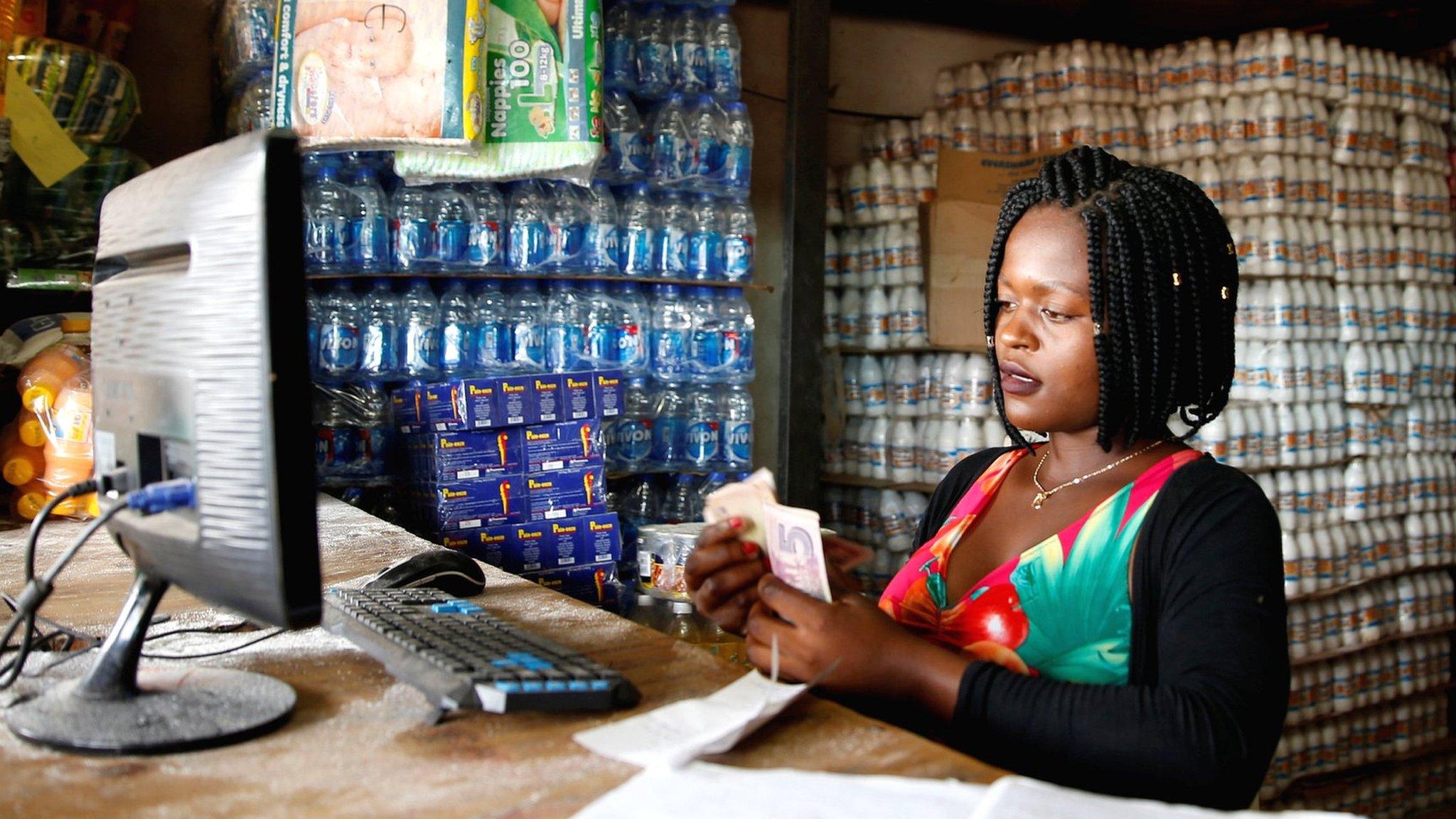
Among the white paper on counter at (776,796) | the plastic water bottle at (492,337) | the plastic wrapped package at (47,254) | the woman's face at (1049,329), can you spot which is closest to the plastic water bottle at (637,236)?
the plastic water bottle at (492,337)

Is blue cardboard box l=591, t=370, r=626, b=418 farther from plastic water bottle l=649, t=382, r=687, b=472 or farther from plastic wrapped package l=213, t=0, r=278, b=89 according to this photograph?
plastic wrapped package l=213, t=0, r=278, b=89

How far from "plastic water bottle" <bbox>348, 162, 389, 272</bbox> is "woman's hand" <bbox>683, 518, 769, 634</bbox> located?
8.74 ft

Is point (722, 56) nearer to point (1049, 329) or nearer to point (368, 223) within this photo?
point (368, 223)

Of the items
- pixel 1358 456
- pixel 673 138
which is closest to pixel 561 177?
pixel 673 138

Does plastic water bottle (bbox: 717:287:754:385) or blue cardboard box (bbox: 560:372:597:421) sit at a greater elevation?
plastic water bottle (bbox: 717:287:754:385)

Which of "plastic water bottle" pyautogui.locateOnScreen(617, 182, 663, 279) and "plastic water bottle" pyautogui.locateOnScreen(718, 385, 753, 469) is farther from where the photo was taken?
"plastic water bottle" pyautogui.locateOnScreen(718, 385, 753, 469)

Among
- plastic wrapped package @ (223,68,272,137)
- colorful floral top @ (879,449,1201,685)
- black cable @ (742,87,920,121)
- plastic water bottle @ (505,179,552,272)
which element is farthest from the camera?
black cable @ (742,87,920,121)

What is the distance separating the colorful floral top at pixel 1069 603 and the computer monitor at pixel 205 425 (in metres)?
0.86

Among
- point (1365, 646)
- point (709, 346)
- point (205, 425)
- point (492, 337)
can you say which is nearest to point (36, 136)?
point (492, 337)

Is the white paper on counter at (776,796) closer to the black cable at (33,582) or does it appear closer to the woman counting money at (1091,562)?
the woman counting money at (1091,562)

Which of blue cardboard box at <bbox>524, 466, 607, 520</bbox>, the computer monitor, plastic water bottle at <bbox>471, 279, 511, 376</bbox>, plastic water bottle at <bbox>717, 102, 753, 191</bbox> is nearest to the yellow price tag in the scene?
plastic water bottle at <bbox>471, 279, 511, 376</bbox>

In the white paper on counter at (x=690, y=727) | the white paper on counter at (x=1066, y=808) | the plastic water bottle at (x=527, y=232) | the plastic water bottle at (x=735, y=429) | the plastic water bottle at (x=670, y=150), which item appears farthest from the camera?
the plastic water bottle at (x=735, y=429)

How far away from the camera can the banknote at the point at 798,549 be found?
1.32 m

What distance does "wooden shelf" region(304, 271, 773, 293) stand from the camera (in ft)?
12.7
